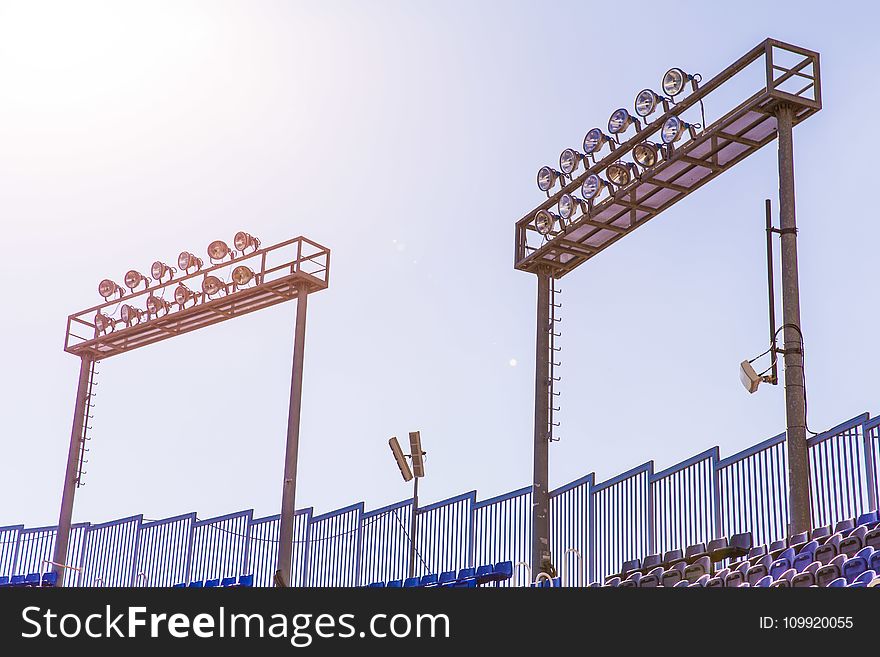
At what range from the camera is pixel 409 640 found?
560cm

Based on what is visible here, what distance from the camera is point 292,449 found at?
2288cm

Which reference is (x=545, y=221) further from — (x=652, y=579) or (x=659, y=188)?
(x=652, y=579)

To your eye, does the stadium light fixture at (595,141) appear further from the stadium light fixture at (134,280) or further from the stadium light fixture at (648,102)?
the stadium light fixture at (134,280)

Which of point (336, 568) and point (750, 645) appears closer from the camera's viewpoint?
point (750, 645)

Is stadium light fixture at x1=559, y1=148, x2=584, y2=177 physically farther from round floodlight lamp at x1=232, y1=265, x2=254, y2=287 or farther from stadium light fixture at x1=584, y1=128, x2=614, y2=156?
round floodlight lamp at x1=232, y1=265, x2=254, y2=287

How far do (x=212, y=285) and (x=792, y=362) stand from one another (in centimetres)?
1473

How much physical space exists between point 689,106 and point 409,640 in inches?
549

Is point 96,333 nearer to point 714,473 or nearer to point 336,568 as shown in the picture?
point 336,568

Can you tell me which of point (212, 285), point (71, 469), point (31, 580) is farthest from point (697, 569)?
point (71, 469)

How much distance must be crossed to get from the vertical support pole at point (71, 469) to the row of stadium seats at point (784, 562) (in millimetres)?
15731

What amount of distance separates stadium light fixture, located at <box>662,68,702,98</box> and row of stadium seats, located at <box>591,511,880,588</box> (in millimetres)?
→ 7141

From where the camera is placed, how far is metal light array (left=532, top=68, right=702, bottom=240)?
1816 centimetres

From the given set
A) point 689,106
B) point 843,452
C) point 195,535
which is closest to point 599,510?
point 843,452

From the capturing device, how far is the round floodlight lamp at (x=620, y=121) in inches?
749
